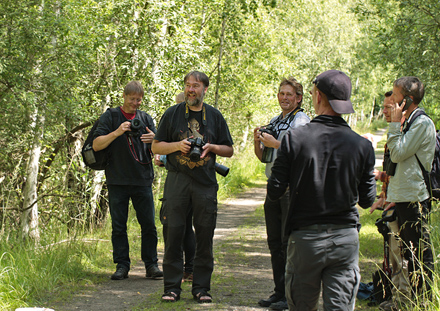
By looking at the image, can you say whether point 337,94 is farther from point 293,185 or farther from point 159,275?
point 159,275

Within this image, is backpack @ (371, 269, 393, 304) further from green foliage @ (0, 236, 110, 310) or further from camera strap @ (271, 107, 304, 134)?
green foliage @ (0, 236, 110, 310)

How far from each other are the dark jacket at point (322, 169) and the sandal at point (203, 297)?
2.20m

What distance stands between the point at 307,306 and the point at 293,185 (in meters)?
0.77

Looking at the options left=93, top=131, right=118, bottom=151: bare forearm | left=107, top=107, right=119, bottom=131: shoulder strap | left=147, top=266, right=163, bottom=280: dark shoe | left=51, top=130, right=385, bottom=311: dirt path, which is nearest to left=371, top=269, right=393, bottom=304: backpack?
left=51, top=130, right=385, bottom=311: dirt path

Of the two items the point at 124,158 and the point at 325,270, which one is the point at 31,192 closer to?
the point at 124,158

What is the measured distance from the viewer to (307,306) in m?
3.25

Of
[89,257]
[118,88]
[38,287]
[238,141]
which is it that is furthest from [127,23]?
[238,141]

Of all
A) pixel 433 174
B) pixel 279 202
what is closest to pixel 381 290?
pixel 433 174

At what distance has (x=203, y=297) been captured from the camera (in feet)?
17.3

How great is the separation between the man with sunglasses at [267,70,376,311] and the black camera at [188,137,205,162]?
1795mm

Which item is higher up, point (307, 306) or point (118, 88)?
point (118, 88)

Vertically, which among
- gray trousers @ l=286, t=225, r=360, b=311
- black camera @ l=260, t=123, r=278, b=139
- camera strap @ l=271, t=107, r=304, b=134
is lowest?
gray trousers @ l=286, t=225, r=360, b=311

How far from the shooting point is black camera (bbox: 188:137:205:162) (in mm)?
5098

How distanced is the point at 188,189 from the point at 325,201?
231cm
